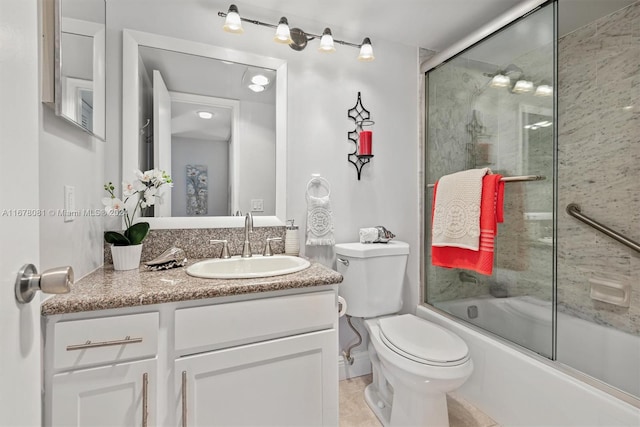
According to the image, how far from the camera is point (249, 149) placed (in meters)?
1.68

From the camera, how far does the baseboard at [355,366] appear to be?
1.88 metres

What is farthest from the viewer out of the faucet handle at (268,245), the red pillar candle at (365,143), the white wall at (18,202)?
the red pillar candle at (365,143)

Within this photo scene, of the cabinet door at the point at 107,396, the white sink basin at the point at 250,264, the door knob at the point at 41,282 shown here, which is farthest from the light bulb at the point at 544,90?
the cabinet door at the point at 107,396

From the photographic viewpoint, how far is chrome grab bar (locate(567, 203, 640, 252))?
5.15ft

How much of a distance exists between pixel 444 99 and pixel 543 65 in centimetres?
59

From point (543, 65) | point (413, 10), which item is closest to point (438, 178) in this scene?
point (543, 65)

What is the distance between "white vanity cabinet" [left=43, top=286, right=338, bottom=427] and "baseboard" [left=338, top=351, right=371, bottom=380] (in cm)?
69

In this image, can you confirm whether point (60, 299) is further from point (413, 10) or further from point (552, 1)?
point (552, 1)

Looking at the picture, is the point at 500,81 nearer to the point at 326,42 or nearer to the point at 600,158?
the point at 600,158

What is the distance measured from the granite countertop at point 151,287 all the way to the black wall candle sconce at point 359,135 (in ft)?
2.89

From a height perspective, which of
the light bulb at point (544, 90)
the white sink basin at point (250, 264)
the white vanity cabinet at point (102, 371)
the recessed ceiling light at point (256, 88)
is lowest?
the white vanity cabinet at point (102, 371)

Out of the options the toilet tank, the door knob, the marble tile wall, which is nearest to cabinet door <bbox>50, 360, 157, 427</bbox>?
the door knob

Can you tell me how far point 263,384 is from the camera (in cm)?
109

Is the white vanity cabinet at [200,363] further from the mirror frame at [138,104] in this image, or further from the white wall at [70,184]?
the mirror frame at [138,104]
